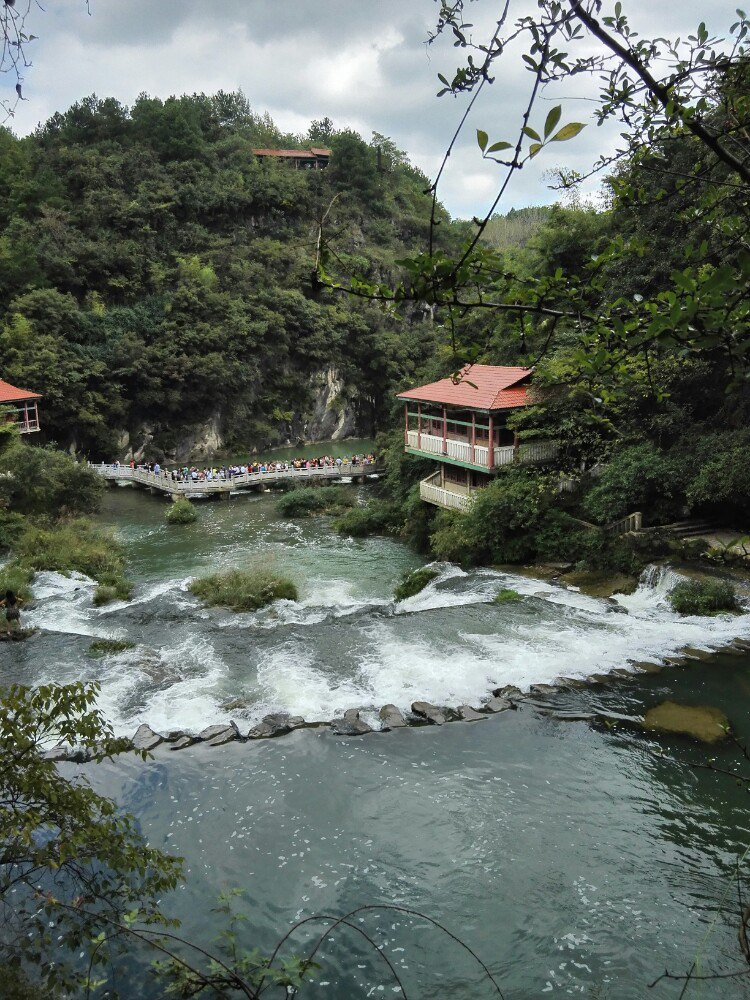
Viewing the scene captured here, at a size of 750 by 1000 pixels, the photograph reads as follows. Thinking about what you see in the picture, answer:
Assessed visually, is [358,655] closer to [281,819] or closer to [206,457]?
[281,819]

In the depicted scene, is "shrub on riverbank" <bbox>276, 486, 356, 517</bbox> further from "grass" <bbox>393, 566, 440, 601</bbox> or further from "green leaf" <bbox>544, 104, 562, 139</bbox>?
"green leaf" <bbox>544, 104, 562, 139</bbox>

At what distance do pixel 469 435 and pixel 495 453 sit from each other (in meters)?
1.72

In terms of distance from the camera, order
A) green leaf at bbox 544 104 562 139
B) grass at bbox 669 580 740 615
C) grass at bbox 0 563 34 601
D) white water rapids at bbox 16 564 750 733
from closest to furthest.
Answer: green leaf at bbox 544 104 562 139, white water rapids at bbox 16 564 750 733, grass at bbox 669 580 740 615, grass at bbox 0 563 34 601

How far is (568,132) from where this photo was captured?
71.6 inches

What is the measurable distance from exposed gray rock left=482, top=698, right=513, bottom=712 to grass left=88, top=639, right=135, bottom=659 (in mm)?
5993

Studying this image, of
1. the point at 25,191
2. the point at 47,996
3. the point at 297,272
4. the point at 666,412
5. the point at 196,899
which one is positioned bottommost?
the point at 196,899

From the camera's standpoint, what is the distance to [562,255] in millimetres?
20938

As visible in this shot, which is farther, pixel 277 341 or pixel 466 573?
pixel 277 341

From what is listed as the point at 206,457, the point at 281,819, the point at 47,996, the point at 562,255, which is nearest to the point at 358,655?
the point at 281,819

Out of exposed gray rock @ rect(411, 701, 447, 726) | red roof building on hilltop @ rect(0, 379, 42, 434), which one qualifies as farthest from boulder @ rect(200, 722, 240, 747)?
red roof building on hilltop @ rect(0, 379, 42, 434)

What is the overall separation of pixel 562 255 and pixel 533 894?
19320mm

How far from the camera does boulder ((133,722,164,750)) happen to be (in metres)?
7.90

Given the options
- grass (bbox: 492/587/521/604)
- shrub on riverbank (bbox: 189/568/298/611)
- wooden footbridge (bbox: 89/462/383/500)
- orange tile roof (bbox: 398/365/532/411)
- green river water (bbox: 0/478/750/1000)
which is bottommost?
green river water (bbox: 0/478/750/1000)

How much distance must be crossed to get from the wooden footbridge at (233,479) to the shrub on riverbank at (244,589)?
44.1 feet
